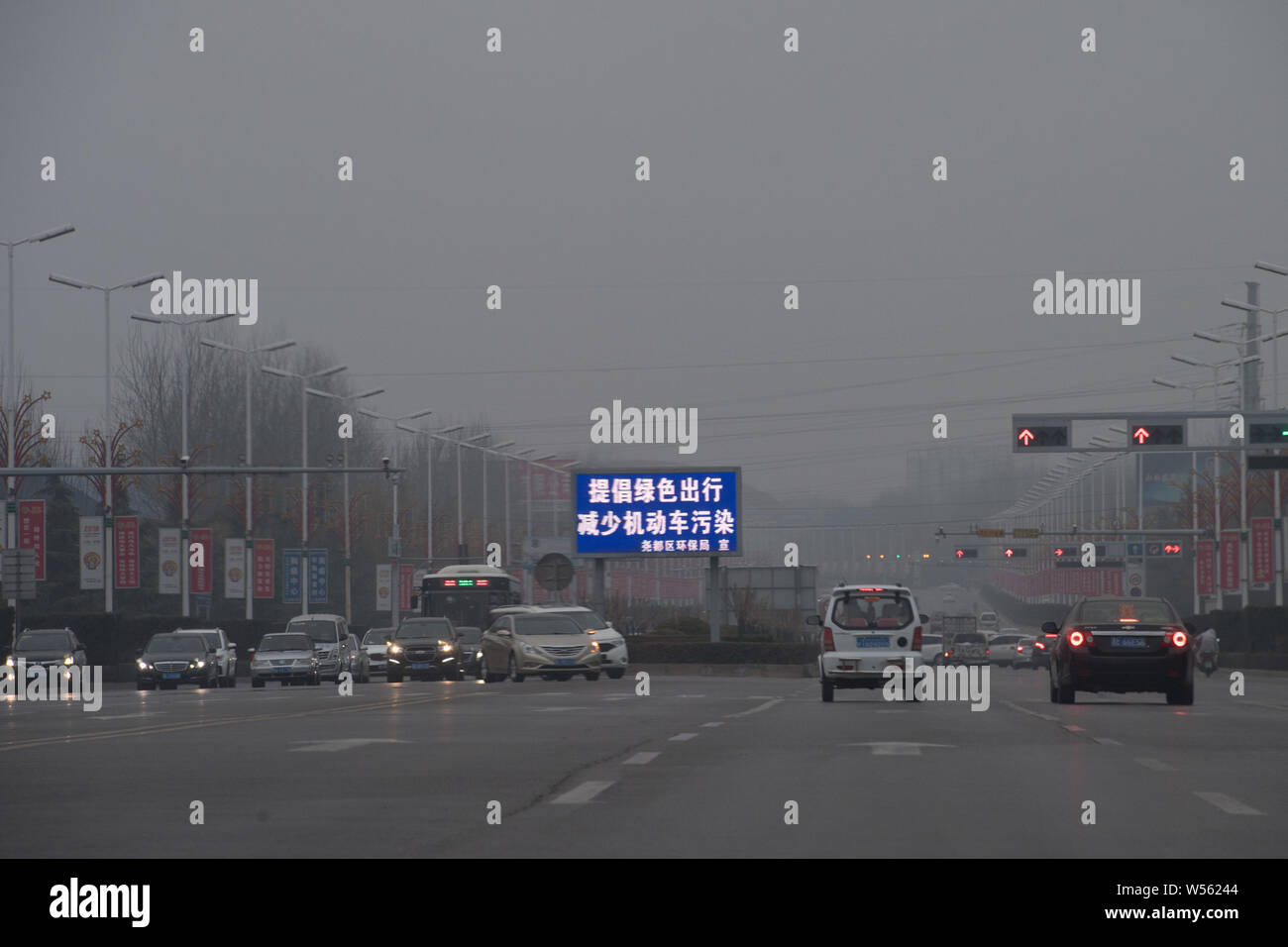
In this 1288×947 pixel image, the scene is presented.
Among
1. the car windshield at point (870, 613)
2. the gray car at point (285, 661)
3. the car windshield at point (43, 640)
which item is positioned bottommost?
the gray car at point (285, 661)

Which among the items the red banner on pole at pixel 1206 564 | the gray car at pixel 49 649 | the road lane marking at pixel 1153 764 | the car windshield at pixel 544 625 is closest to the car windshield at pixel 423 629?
the gray car at pixel 49 649

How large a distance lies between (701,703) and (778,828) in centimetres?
1985

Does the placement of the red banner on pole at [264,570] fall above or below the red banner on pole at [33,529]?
below

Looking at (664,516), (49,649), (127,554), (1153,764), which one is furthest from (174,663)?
(1153,764)

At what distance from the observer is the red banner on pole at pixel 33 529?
61.3m

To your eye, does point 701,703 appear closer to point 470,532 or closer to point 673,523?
point 673,523

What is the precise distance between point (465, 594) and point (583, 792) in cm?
5210

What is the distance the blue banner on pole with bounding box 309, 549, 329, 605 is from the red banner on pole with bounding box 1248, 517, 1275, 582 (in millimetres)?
35335

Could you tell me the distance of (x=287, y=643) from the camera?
53.8m

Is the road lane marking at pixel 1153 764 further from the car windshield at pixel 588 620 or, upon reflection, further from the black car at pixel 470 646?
the black car at pixel 470 646

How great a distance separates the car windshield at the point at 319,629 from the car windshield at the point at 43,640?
8.83 m

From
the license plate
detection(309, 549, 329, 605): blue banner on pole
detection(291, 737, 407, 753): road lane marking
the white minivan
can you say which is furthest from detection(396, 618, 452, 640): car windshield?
detection(291, 737, 407, 753): road lane marking

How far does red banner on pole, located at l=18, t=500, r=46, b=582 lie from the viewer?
6134 cm

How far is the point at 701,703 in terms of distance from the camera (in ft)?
101
